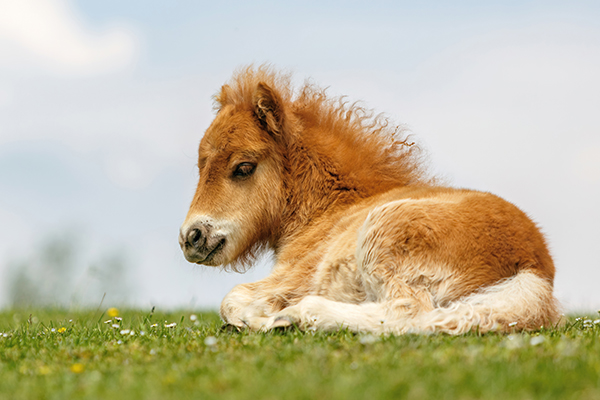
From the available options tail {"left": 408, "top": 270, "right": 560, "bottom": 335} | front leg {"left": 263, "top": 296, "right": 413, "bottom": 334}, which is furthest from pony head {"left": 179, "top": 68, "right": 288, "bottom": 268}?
tail {"left": 408, "top": 270, "right": 560, "bottom": 335}

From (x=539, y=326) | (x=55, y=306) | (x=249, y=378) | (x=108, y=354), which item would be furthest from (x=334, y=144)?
(x=55, y=306)

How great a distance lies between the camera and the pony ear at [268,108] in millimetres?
6086

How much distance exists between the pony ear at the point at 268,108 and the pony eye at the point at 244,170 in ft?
1.40

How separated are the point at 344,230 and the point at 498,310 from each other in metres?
1.66

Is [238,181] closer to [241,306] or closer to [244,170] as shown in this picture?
[244,170]

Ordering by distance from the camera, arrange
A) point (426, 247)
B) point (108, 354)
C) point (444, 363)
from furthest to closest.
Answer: point (426, 247), point (108, 354), point (444, 363)

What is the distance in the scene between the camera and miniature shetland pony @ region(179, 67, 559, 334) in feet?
15.5

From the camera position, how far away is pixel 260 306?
17.9ft

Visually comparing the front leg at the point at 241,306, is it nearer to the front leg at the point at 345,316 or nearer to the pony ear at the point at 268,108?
the front leg at the point at 345,316

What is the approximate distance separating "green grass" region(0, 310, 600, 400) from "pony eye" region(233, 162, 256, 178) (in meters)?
1.97

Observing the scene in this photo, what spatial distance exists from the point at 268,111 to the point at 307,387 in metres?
3.88

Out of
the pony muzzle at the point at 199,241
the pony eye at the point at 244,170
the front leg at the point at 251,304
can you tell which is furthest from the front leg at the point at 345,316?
the pony eye at the point at 244,170

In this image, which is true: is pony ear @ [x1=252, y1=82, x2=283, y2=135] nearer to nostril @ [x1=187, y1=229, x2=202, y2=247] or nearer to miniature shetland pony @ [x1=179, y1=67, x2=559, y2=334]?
miniature shetland pony @ [x1=179, y1=67, x2=559, y2=334]

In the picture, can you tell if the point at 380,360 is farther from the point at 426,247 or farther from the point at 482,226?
the point at 482,226
